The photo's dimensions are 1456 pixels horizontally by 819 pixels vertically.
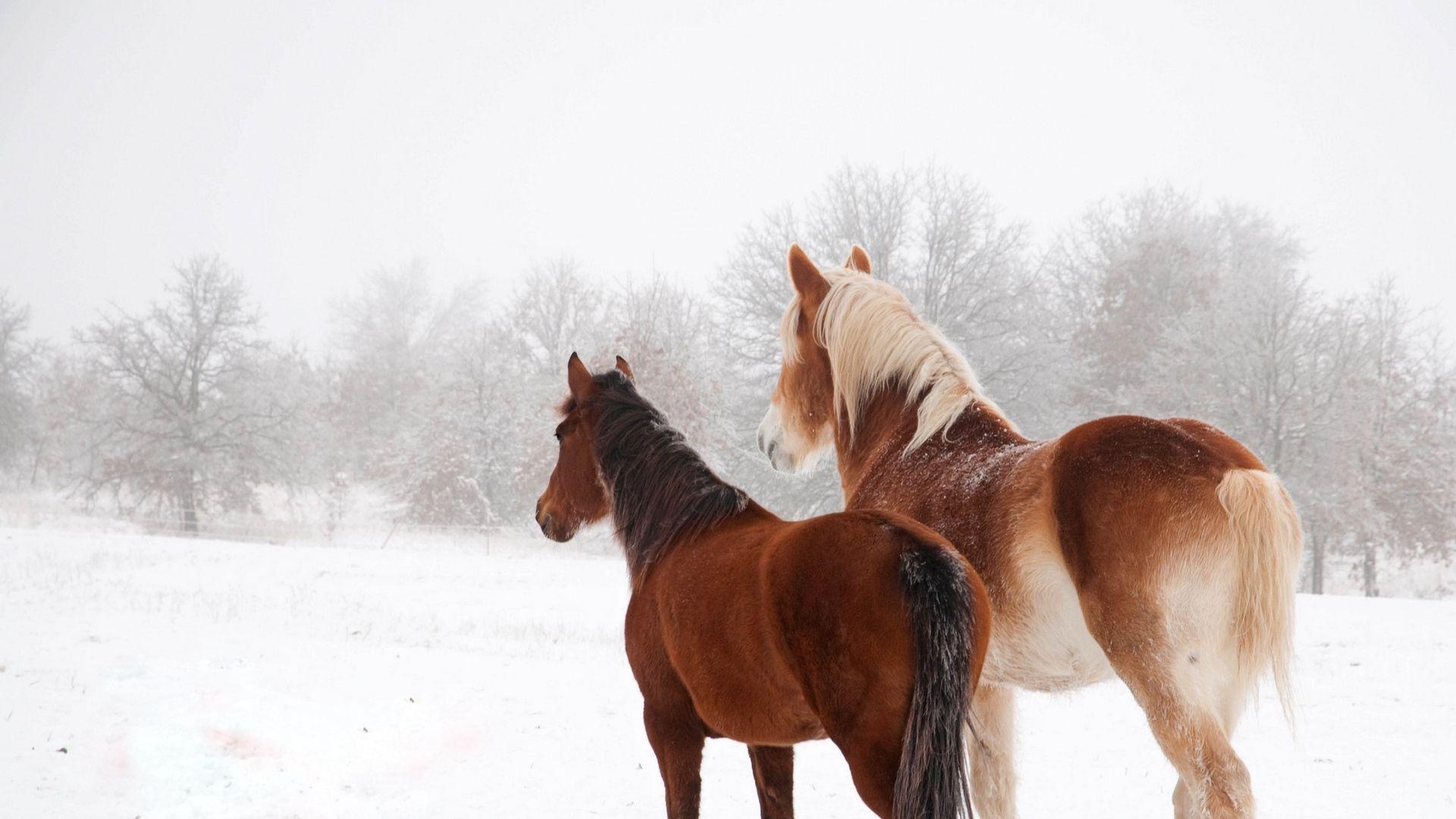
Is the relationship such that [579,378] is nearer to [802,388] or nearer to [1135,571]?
[802,388]

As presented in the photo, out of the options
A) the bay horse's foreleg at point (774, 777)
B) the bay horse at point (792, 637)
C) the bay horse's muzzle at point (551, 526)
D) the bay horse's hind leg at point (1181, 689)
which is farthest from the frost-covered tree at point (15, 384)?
the bay horse's hind leg at point (1181, 689)

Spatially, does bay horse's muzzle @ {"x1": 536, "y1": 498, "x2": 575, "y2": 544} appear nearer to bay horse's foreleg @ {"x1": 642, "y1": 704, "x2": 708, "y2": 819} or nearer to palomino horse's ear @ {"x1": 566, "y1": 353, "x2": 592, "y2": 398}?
palomino horse's ear @ {"x1": 566, "y1": 353, "x2": 592, "y2": 398}

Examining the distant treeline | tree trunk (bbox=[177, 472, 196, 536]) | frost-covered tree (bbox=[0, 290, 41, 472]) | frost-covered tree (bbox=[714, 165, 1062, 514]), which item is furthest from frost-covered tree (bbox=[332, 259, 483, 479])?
frost-covered tree (bbox=[714, 165, 1062, 514])

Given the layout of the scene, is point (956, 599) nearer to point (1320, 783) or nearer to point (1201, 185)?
point (1320, 783)

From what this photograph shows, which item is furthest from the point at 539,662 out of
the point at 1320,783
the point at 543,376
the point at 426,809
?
the point at 543,376

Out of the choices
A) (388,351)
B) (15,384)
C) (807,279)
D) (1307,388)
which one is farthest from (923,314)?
(15,384)

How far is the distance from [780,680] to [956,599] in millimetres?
666

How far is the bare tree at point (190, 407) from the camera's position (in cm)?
2773

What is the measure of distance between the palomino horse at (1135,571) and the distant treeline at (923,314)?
41.2 ft

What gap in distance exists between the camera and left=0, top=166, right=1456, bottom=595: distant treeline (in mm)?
19484

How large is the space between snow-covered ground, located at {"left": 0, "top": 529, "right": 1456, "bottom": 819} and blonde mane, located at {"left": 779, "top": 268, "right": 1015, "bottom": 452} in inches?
87.3

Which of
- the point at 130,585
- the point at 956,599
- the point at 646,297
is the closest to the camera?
the point at 956,599

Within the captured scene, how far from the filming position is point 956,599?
2.34 m

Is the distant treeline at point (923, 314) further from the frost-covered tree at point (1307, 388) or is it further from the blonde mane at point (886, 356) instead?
the blonde mane at point (886, 356)
